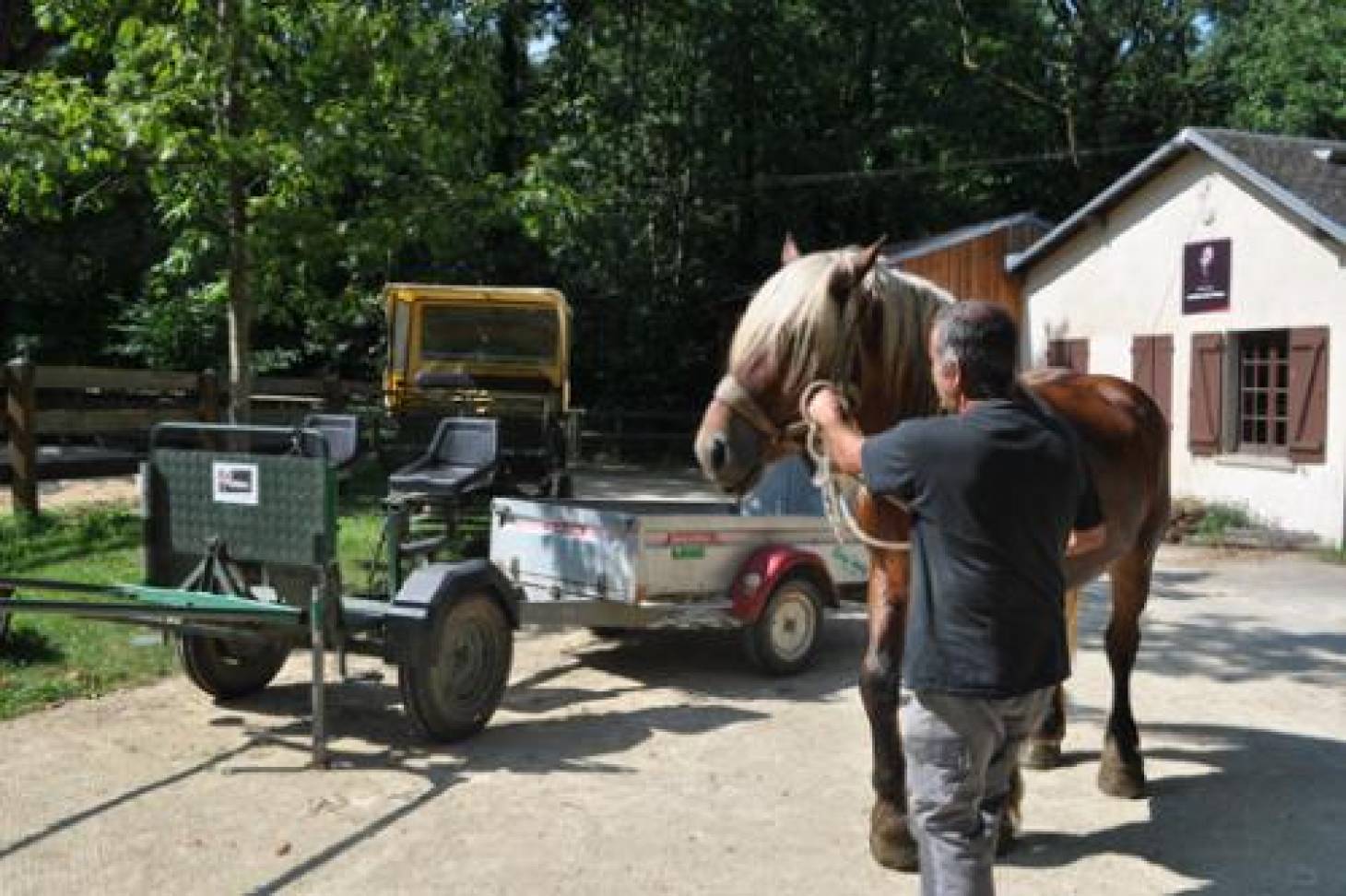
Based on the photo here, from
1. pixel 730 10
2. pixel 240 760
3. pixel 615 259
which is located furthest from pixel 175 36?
pixel 730 10

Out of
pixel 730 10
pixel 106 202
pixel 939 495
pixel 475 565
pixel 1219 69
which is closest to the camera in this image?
pixel 939 495

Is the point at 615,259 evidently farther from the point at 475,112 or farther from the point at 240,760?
the point at 240,760

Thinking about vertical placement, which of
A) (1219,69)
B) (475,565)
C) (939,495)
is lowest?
(475,565)

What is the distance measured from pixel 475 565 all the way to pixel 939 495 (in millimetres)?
3220

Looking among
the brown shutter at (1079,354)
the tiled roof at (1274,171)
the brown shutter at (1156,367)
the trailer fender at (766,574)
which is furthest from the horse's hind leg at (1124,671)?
the brown shutter at (1079,354)

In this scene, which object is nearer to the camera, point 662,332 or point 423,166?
point 423,166

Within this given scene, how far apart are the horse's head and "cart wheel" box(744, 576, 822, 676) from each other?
332 centimetres

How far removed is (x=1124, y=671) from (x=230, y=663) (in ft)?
A: 14.2

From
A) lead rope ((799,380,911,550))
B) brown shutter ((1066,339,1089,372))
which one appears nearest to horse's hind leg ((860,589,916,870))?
lead rope ((799,380,911,550))

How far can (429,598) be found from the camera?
18.2 feet

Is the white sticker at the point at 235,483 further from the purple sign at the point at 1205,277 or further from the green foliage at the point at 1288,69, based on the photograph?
the green foliage at the point at 1288,69

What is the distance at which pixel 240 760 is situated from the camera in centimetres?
537

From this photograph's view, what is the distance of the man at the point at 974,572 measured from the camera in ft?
9.99

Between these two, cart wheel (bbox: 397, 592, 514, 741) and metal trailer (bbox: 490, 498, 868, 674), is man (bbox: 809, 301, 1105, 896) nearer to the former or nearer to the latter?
cart wheel (bbox: 397, 592, 514, 741)
